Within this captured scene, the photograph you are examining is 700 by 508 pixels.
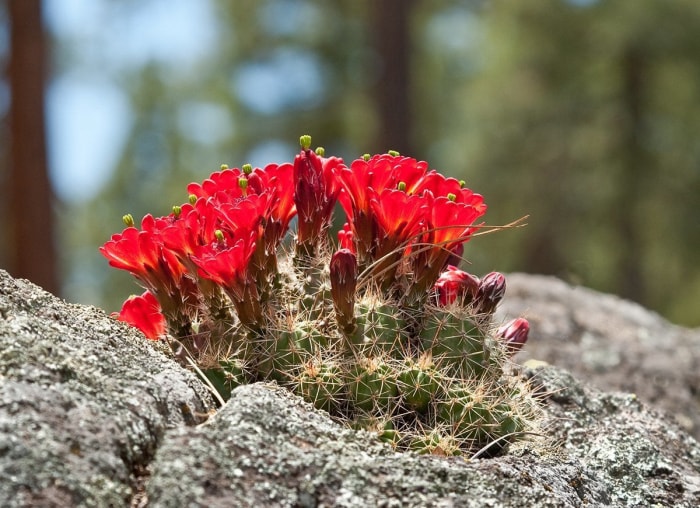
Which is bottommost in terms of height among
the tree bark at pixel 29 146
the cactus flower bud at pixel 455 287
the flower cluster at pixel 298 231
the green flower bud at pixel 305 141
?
the cactus flower bud at pixel 455 287

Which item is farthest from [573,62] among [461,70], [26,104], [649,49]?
[26,104]

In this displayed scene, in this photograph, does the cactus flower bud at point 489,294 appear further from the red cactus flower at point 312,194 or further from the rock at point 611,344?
the rock at point 611,344

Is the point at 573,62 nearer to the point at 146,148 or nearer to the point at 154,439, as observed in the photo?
the point at 146,148

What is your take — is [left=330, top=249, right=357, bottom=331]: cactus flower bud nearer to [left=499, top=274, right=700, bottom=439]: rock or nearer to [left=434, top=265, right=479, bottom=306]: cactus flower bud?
[left=434, top=265, right=479, bottom=306]: cactus flower bud

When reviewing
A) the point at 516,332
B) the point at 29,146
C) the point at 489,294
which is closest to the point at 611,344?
the point at 516,332

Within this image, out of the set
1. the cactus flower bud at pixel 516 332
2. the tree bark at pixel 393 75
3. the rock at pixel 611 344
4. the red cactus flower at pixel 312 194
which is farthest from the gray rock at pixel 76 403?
the tree bark at pixel 393 75

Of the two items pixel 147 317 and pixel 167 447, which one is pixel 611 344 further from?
pixel 167 447
